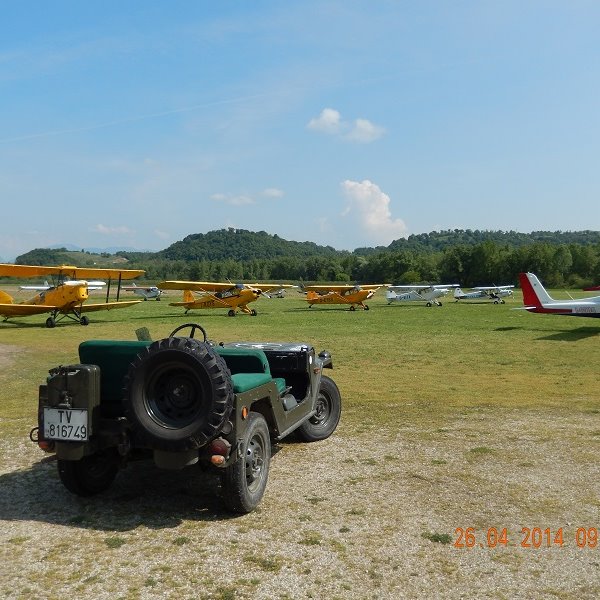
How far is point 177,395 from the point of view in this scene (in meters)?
4.70

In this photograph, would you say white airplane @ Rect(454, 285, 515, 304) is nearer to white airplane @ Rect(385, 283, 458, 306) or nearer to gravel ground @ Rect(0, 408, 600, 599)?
white airplane @ Rect(385, 283, 458, 306)

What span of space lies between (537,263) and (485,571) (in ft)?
383

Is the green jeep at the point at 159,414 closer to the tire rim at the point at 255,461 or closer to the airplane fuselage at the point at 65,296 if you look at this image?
the tire rim at the point at 255,461

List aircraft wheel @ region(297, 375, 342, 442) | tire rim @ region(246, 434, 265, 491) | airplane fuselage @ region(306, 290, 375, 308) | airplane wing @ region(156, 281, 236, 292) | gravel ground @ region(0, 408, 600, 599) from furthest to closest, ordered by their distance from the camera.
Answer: airplane fuselage @ region(306, 290, 375, 308) < airplane wing @ region(156, 281, 236, 292) < aircraft wheel @ region(297, 375, 342, 442) < tire rim @ region(246, 434, 265, 491) < gravel ground @ region(0, 408, 600, 599)

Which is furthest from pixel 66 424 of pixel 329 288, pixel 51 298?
pixel 329 288

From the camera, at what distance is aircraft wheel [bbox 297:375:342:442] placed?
7305mm

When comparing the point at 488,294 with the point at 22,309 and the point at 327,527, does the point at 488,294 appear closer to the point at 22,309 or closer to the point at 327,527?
the point at 22,309

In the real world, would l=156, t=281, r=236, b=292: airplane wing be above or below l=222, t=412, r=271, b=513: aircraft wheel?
above

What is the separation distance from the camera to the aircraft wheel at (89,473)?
16.8ft

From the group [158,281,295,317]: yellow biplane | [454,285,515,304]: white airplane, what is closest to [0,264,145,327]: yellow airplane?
[158,281,295,317]: yellow biplane

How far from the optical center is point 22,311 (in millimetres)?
27531

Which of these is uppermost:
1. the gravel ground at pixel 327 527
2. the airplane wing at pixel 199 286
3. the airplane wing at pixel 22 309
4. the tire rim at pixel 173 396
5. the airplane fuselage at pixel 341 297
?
the airplane wing at pixel 199 286

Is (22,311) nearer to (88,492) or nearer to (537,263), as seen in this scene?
(88,492)
